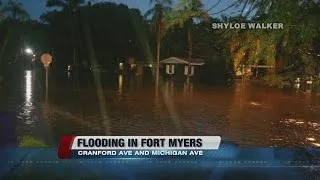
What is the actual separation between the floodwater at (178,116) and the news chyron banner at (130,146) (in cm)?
295

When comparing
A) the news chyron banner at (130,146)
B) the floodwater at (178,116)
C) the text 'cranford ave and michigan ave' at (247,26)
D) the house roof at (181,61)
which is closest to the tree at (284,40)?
the text 'cranford ave and michigan ave' at (247,26)

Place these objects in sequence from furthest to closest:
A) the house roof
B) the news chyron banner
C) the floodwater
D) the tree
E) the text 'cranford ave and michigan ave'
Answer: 1. the floodwater
2. the house roof
3. the news chyron banner
4. the text 'cranford ave and michigan ave'
5. the tree

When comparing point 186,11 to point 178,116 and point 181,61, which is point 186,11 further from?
point 178,116

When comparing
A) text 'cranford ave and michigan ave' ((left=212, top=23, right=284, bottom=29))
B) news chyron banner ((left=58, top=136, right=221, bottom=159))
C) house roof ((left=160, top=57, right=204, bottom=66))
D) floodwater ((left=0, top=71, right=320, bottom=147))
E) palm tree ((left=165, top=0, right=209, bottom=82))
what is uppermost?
palm tree ((left=165, top=0, right=209, bottom=82))

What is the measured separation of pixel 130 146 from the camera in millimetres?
5359

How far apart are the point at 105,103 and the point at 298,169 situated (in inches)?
615

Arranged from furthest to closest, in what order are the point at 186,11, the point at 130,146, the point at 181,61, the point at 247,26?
the point at 181,61
the point at 130,146
the point at 247,26
the point at 186,11

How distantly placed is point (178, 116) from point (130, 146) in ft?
39.0

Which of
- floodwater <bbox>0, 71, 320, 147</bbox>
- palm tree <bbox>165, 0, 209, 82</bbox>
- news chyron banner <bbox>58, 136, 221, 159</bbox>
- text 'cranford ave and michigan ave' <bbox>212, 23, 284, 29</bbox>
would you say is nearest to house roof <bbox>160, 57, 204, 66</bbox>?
floodwater <bbox>0, 71, 320, 147</bbox>

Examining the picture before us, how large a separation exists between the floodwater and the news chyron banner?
2950 millimetres

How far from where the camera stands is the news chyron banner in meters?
5.27

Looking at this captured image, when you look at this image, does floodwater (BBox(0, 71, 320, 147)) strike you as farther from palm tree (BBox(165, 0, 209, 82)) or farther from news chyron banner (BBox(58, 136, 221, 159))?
palm tree (BBox(165, 0, 209, 82))

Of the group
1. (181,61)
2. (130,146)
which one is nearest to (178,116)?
(181,61)

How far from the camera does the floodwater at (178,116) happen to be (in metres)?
13.0
